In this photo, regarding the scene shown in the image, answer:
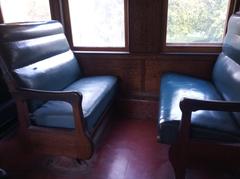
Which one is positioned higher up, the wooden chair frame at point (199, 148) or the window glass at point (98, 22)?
the window glass at point (98, 22)

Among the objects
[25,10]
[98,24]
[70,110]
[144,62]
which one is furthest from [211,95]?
[25,10]

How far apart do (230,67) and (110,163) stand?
124 centimetres

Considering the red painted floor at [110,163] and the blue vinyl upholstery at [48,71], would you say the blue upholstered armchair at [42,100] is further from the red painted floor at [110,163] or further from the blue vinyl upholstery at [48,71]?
the red painted floor at [110,163]

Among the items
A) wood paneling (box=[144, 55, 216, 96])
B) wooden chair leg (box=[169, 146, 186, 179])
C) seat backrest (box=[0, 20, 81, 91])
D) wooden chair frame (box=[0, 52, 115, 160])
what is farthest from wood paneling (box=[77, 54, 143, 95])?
wooden chair leg (box=[169, 146, 186, 179])

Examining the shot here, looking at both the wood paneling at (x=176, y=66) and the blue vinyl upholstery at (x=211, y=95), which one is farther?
the wood paneling at (x=176, y=66)

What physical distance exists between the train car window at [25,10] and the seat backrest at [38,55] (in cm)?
35

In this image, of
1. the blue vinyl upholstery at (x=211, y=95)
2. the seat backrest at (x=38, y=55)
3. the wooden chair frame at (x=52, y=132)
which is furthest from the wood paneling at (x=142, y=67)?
the wooden chair frame at (x=52, y=132)

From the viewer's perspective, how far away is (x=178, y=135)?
4.53 ft

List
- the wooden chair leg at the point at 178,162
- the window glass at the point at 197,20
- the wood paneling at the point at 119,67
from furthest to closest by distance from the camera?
the wood paneling at the point at 119,67 < the window glass at the point at 197,20 < the wooden chair leg at the point at 178,162

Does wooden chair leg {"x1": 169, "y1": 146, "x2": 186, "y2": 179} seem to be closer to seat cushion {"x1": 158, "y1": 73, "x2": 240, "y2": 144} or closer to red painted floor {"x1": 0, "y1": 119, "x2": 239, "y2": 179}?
seat cushion {"x1": 158, "y1": 73, "x2": 240, "y2": 144}

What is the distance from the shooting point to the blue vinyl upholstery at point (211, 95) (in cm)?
137

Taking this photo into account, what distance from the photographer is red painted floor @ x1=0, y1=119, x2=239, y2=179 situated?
5.42ft

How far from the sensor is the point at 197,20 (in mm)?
2205

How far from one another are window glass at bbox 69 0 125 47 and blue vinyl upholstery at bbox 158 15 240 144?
73cm
